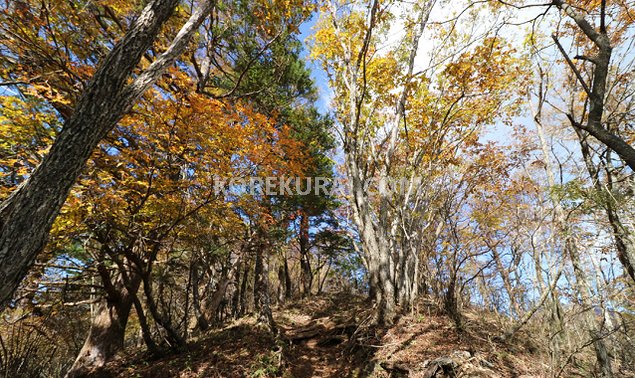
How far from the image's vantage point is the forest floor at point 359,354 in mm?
4105

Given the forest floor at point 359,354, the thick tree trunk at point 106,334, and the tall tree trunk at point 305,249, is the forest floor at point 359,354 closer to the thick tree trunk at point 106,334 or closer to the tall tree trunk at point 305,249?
the thick tree trunk at point 106,334

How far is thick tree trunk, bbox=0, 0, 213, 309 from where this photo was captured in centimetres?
211

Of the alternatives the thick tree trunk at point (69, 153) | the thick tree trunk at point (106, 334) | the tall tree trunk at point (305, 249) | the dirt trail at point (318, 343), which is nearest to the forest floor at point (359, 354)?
the dirt trail at point (318, 343)

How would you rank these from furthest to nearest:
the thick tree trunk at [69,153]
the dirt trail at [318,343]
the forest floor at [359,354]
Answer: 1. the dirt trail at [318,343]
2. the forest floor at [359,354]
3. the thick tree trunk at [69,153]

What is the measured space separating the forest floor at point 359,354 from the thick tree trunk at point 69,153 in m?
4.35

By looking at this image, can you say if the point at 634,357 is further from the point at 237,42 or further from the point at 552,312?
the point at 237,42

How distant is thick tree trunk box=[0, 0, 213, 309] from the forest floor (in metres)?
4.35

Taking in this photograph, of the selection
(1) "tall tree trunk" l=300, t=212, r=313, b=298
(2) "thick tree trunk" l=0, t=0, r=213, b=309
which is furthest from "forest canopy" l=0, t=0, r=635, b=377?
(1) "tall tree trunk" l=300, t=212, r=313, b=298

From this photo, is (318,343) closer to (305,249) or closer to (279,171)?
(279,171)

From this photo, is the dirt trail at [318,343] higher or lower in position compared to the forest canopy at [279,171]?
lower

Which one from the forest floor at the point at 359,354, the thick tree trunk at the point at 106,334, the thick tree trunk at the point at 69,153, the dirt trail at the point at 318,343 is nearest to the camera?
the thick tree trunk at the point at 69,153

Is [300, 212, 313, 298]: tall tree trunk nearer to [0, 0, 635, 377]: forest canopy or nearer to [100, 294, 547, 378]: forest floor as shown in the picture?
[0, 0, 635, 377]: forest canopy

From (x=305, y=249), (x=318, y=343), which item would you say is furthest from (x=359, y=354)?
(x=305, y=249)

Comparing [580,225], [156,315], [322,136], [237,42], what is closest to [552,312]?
[580,225]
